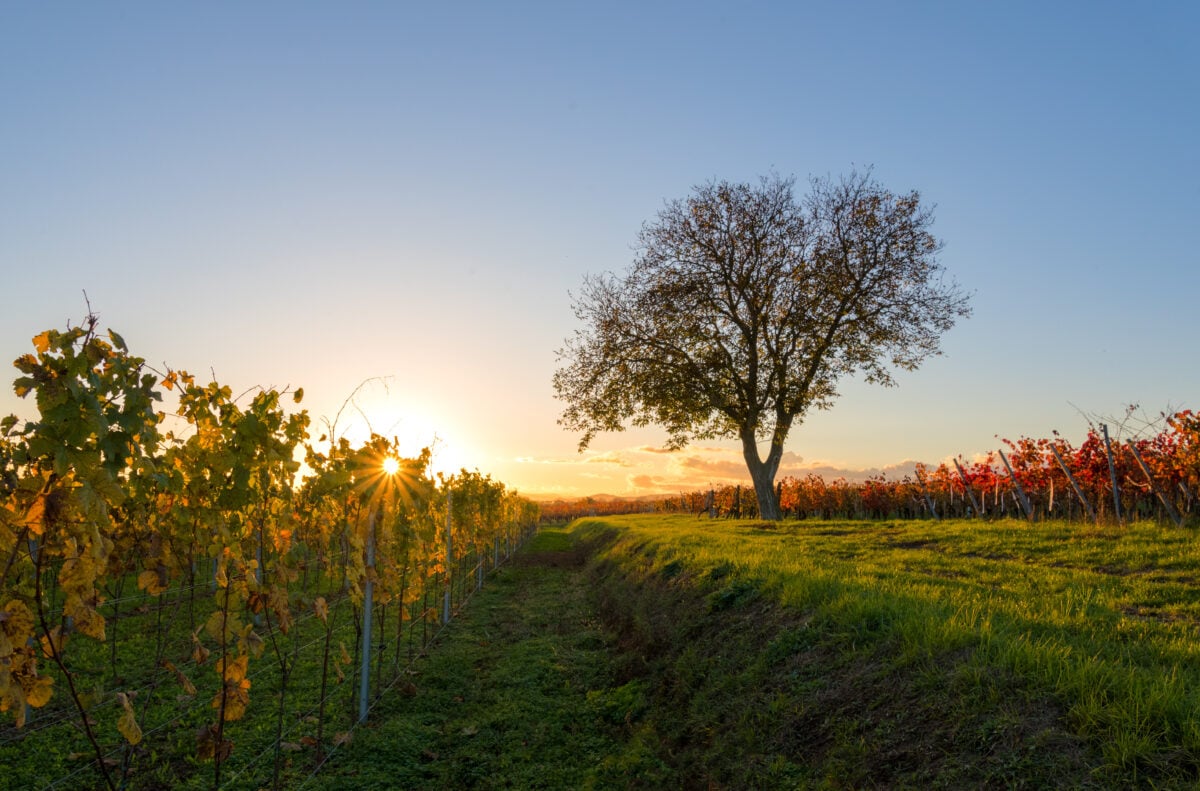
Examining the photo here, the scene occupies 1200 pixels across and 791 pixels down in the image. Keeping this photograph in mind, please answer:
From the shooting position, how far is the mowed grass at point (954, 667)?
3990mm

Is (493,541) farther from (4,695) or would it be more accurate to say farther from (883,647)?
(4,695)

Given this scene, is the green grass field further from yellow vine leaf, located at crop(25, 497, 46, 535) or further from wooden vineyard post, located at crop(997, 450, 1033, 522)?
wooden vineyard post, located at crop(997, 450, 1033, 522)

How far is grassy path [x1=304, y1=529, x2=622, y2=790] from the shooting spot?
20.1ft

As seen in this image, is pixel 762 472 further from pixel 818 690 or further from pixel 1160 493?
pixel 818 690

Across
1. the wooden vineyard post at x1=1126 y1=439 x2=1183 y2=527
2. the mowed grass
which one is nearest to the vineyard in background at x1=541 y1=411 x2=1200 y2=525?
the wooden vineyard post at x1=1126 y1=439 x2=1183 y2=527

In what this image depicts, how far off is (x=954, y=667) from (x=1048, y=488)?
19.0 metres

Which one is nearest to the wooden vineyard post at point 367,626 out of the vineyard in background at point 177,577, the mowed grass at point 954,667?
the vineyard in background at point 177,577

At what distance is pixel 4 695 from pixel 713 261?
24.5 meters

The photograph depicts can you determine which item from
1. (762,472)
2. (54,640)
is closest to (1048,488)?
(762,472)

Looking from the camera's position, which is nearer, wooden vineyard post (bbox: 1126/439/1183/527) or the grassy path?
the grassy path

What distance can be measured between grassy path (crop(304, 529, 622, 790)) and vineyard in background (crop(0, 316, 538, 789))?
0.43 m

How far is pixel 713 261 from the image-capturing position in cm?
2533

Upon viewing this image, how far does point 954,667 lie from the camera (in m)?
5.10

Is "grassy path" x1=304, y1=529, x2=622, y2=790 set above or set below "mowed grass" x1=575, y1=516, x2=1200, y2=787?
below
